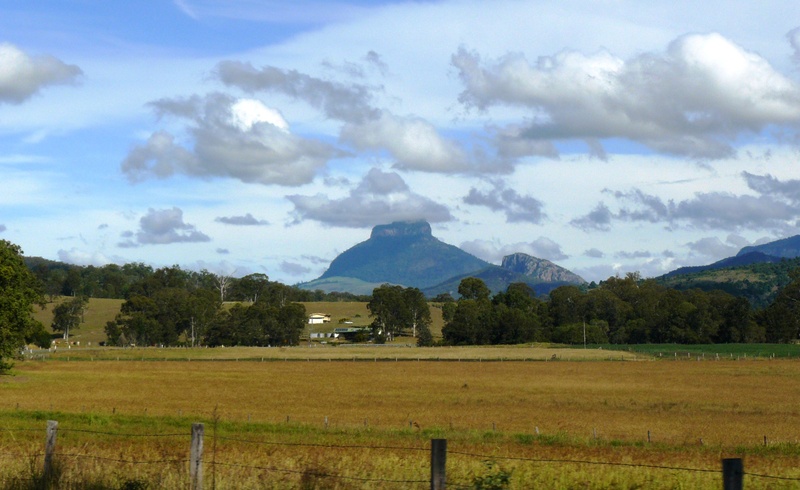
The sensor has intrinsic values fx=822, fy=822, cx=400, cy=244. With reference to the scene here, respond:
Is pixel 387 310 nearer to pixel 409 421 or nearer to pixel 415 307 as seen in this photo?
pixel 415 307

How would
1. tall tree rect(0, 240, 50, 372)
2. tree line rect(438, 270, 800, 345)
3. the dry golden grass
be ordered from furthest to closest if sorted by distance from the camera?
tree line rect(438, 270, 800, 345) < the dry golden grass < tall tree rect(0, 240, 50, 372)

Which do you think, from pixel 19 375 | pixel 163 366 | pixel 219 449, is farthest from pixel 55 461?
pixel 163 366

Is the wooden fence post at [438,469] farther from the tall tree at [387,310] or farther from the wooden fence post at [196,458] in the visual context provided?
the tall tree at [387,310]

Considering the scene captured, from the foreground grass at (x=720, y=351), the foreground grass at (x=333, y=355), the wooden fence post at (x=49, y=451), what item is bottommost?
the foreground grass at (x=333, y=355)

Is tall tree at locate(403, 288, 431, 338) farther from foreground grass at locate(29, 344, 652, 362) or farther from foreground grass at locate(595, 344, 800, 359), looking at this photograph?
foreground grass at locate(595, 344, 800, 359)

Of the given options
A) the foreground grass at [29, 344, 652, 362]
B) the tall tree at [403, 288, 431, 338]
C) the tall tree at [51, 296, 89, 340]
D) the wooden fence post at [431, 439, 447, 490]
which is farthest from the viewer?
the tall tree at [403, 288, 431, 338]

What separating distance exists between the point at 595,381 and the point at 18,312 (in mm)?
46908

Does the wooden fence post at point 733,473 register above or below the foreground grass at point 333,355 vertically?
above

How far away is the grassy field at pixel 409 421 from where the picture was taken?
45.8 ft

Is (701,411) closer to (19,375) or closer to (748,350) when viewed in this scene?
(19,375)

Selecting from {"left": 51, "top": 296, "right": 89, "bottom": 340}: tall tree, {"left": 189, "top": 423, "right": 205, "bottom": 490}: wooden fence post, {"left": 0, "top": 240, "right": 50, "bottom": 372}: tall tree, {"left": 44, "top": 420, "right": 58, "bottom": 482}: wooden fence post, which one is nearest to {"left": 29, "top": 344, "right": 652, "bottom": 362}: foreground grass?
{"left": 0, "top": 240, "right": 50, "bottom": 372}: tall tree

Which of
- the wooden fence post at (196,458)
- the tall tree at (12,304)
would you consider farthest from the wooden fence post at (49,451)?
the tall tree at (12,304)

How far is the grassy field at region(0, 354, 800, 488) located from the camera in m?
14.0

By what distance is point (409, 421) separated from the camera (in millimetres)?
33906
